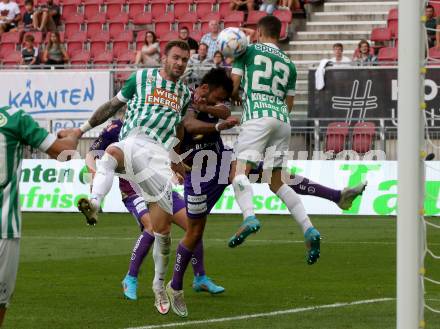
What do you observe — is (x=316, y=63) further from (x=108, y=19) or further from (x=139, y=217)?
(x=139, y=217)

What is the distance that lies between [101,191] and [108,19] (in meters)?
19.9

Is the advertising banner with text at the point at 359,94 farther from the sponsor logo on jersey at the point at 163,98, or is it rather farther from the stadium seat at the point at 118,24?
the sponsor logo on jersey at the point at 163,98

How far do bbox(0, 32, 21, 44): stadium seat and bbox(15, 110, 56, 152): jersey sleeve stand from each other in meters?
22.1

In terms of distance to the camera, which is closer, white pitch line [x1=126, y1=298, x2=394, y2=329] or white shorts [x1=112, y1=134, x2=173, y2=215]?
white pitch line [x1=126, y1=298, x2=394, y2=329]

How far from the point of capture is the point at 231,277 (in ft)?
40.1

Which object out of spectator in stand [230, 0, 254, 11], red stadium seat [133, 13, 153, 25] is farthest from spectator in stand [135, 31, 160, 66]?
red stadium seat [133, 13, 153, 25]

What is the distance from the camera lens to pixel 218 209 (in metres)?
21.4

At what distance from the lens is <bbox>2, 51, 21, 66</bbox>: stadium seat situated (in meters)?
27.3

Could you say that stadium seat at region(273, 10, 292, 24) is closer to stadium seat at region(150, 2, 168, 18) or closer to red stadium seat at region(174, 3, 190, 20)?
red stadium seat at region(174, 3, 190, 20)

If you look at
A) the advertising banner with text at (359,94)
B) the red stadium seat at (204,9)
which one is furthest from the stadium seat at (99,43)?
the advertising banner with text at (359,94)

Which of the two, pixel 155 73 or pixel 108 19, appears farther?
pixel 108 19

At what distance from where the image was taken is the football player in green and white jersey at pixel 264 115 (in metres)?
10.5

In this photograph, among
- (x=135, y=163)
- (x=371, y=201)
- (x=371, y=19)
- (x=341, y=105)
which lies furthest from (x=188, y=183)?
(x=371, y=19)

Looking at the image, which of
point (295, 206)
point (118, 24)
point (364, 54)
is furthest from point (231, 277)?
point (118, 24)
